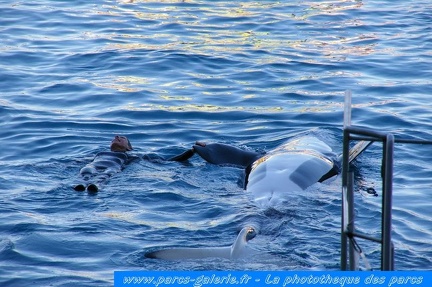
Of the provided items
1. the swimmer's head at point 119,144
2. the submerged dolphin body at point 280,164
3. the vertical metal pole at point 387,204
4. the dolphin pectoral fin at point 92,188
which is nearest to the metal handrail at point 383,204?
the vertical metal pole at point 387,204

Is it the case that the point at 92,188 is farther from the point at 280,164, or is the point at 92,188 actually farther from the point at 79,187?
the point at 280,164

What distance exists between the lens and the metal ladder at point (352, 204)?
428 centimetres

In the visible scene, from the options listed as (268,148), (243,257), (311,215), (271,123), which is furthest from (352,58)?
(243,257)

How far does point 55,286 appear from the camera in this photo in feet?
21.7

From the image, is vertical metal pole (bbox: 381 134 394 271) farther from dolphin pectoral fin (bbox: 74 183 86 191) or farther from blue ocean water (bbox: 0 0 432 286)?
dolphin pectoral fin (bbox: 74 183 86 191)

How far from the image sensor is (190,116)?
41.4ft

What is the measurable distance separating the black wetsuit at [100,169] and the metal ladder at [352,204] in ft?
14.5

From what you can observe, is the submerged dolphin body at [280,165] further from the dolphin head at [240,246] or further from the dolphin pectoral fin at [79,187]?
the dolphin pectoral fin at [79,187]

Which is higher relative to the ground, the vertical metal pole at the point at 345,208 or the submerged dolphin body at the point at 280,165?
the vertical metal pole at the point at 345,208

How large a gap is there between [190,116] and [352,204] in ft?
26.2

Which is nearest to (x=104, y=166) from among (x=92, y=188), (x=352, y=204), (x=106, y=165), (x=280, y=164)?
(x=106, y=165)

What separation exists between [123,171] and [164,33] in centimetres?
827

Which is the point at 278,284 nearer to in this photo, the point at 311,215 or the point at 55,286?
the point at 55,286

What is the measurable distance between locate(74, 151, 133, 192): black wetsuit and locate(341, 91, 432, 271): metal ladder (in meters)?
4.42
